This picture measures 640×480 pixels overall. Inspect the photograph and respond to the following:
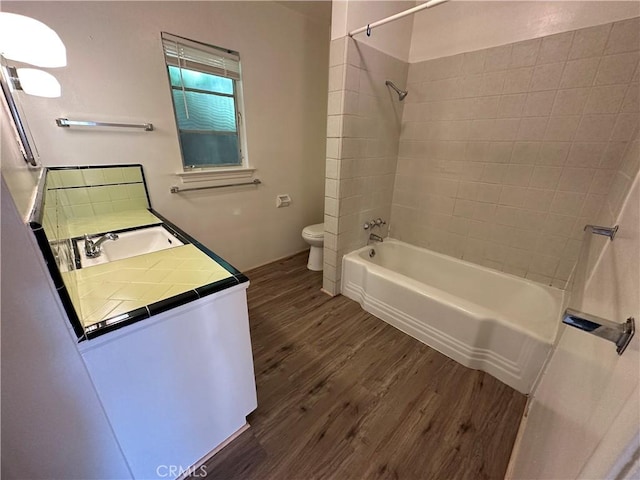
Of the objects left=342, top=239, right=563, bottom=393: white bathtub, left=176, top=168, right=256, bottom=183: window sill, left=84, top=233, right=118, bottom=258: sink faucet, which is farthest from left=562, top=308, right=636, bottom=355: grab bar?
left=176, top=168, right=256, bottom=183: window sill

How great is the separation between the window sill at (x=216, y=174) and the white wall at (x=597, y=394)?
7.61ft

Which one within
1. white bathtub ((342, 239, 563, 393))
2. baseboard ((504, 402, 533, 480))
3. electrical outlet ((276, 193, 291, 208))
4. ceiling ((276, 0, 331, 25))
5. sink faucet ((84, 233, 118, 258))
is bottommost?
baseboard ((504, 402, 533, 480))

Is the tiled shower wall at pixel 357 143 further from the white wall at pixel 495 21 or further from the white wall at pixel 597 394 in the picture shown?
the white wall at pixel 597 394

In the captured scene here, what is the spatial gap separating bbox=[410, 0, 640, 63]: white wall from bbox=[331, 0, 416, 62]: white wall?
0.39 feet

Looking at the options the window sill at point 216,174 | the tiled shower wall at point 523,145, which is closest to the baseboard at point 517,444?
the tiled shower wall at point 523,145

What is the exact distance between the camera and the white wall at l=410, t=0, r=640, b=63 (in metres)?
1.39

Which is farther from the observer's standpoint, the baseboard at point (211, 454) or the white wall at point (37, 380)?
the baseboard at point (211, 454)

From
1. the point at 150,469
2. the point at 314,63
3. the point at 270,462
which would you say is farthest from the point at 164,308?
the point at 314,63

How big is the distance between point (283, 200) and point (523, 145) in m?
2.07

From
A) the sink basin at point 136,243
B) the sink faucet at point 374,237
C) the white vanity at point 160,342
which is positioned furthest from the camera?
the sink faucet at point 374,237

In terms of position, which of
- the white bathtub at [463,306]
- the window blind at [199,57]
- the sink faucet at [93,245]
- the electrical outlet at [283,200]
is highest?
the window blind at [199,57]

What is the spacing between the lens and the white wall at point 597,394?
0.38 meters

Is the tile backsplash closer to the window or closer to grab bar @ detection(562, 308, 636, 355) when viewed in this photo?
the window

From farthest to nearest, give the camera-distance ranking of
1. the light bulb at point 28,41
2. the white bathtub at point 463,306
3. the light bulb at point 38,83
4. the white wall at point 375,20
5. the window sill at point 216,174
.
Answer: the window sill at point 216,174 → the white wall at point 375,20 → the white bathtub at point 463,306 → the light bulb at point 38,83 → the light bulb at point 28,41
